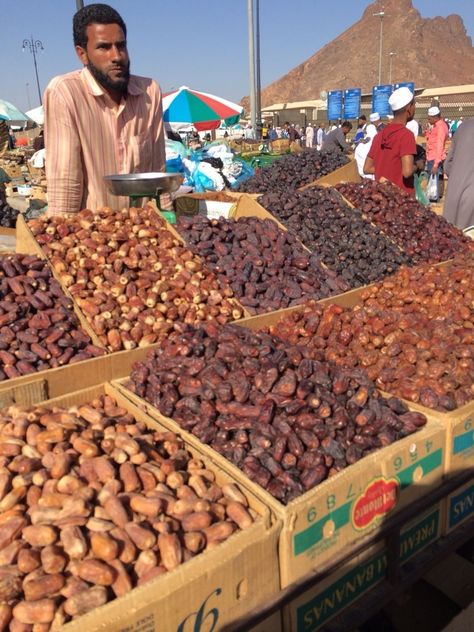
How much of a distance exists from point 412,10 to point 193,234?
133 metres

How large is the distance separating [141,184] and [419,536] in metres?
2.61

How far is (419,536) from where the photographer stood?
215cm

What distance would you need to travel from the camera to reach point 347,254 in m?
4.30

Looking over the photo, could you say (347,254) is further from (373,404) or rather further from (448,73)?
(448,73)

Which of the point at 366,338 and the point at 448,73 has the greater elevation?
the point at 448,73

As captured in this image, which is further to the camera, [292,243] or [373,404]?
[292,243]

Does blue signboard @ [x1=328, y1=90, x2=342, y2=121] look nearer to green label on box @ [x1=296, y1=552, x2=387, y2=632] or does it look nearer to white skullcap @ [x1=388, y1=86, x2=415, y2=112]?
white skullcap @ [x1=388, y1=86, x2=415, y2=112]

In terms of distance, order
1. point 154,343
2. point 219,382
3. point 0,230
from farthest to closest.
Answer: point 0,230 < point 154,343 < point 219,382

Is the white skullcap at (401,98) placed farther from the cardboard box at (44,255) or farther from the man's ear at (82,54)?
the man's ear at (82,54)

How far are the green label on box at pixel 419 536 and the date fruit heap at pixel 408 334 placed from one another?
458 mm

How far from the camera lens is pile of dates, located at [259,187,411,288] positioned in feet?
13.7

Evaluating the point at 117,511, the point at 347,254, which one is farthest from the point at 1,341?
the point at 347,254

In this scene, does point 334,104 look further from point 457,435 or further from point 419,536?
point 419,536

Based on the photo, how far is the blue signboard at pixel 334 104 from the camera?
26.9m
